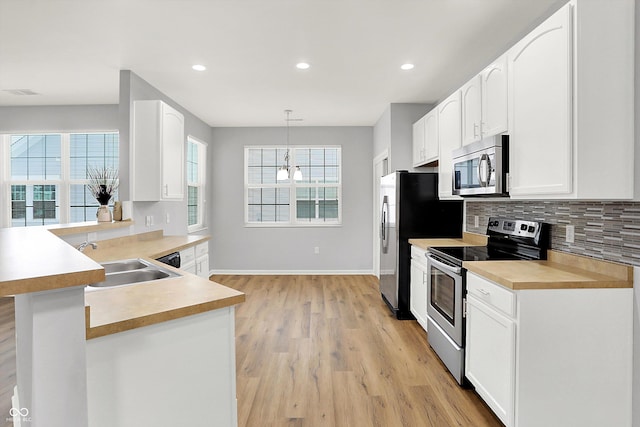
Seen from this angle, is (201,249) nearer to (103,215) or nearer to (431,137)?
(103,215)

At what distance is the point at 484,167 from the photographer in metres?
2.56

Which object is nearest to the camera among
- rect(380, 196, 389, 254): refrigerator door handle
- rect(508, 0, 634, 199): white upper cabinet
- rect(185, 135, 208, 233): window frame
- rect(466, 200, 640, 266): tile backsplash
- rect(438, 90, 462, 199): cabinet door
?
rect(508, 0, 634, 199): white upper cabinet

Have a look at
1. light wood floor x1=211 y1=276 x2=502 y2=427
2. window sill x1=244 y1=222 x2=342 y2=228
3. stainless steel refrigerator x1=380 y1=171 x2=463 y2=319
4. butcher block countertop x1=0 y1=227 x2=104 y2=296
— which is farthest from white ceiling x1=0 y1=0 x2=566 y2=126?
light wood floor x1=211 y1=276 x2=502 y2=427

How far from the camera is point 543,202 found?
2.56 m

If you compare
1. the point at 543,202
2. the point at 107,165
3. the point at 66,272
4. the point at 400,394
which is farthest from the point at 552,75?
the point at 107,165

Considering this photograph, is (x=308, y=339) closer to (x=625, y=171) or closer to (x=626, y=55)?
(x=625, y=171)

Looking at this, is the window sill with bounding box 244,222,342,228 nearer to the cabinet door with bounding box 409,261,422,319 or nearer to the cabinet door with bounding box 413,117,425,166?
the cabinet door with bounding box 413,117,425,166

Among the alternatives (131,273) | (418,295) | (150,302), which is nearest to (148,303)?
(150,302)

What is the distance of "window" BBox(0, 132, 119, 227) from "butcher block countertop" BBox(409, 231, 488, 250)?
4438 mm

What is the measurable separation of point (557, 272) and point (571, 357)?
0.45m

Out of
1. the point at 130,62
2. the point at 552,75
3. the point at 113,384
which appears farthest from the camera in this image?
the point at 130,62

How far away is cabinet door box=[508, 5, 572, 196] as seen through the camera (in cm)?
185

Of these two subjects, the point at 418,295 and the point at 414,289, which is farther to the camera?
the point at 414,289

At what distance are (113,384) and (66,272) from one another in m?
0.52
